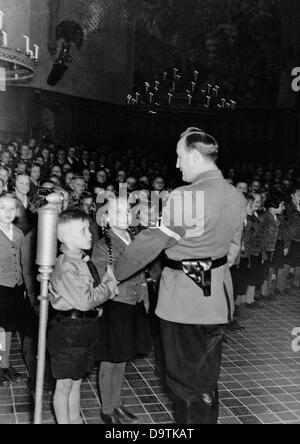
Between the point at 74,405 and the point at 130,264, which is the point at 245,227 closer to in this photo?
the point at 74,405

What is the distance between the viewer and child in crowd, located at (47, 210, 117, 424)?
3.12 meters

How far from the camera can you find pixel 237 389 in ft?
15.0

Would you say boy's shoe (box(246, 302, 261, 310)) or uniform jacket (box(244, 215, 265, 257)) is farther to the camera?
boy's shoe (box(246, 302, 261, 310))

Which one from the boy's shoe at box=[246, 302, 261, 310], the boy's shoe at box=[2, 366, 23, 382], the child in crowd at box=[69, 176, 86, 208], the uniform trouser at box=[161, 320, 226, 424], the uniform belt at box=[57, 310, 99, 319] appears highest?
the child in crowd at box=[69, 176, 86, 208]

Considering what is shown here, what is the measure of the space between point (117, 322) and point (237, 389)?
60.7 inches

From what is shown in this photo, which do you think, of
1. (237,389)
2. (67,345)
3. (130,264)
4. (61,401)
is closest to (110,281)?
(130,264)

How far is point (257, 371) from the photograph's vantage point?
5.04m

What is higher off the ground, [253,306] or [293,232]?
[293,232]

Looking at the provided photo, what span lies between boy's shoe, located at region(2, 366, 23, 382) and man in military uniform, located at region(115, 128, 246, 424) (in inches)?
82.3

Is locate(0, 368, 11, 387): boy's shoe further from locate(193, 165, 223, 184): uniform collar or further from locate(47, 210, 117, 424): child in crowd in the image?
locate(193, 165, 223, 184): uniform collar

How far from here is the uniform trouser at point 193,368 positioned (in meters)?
2.83

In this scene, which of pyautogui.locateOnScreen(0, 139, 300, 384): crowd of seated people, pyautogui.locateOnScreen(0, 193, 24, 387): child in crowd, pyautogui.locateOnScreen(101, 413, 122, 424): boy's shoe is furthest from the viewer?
pyautogui.locateOnScreen(0, 139, 300, 384): crowd of seated people

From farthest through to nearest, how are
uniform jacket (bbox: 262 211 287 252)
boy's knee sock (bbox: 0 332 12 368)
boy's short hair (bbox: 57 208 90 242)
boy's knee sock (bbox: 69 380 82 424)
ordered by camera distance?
uniform jacket (bbox: 262 211 287 252)
boy's knee sock (bbox: 0 332 12 368)
boy's knee sock (bbox: 69 380 82 424)
boy's short hair (bbox: 57 208 90 242)

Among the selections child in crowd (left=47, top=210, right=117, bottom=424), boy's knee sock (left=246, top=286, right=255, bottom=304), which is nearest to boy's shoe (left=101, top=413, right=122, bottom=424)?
child in crowd (left=47, top=210, right=117, bottom=424)
